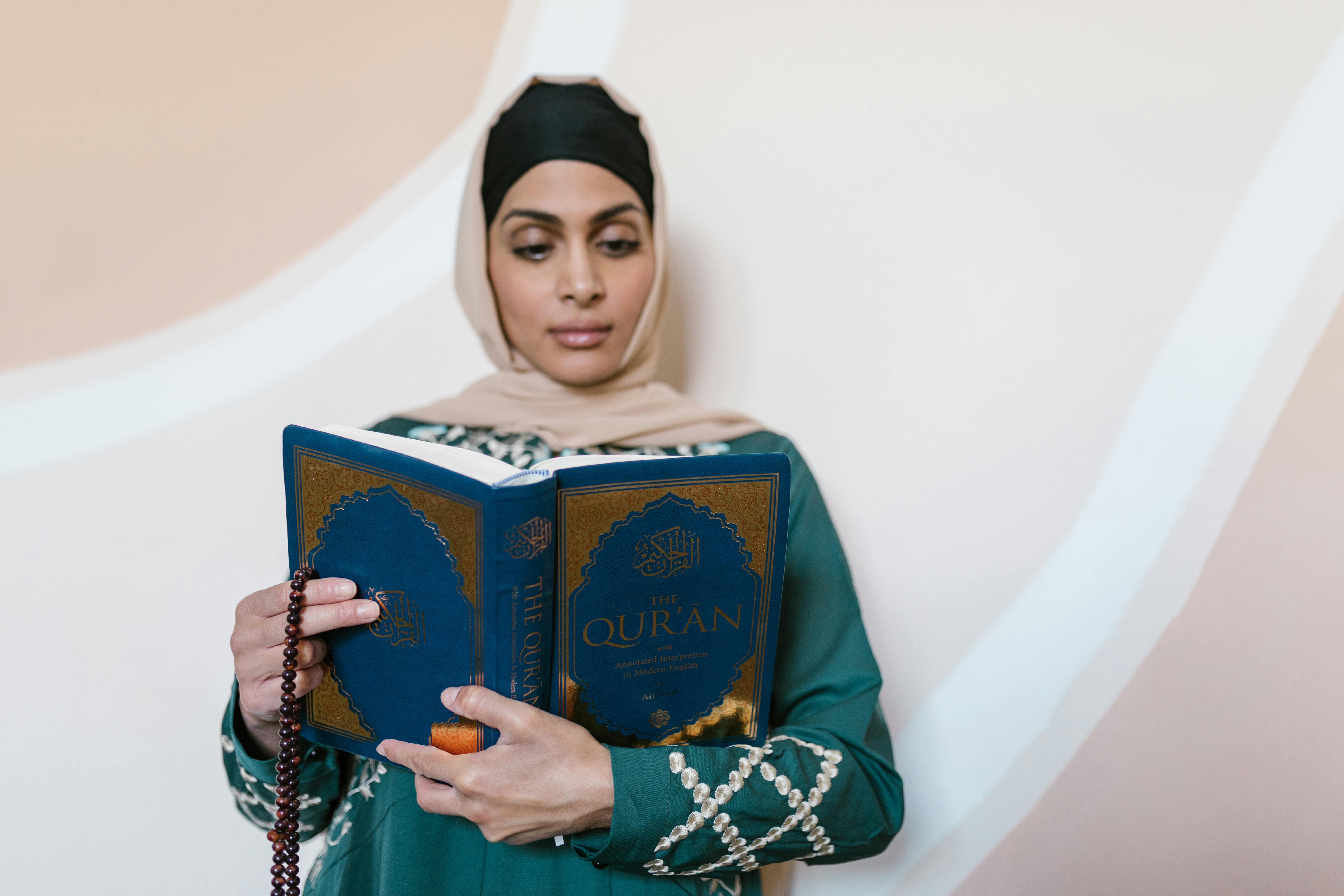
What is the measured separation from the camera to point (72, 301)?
1458mm

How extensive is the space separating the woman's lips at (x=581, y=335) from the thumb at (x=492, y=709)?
1.66ft

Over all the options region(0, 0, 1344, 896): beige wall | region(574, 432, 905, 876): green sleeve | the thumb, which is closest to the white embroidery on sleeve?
region(574, 432, 905, 876): green sleeve

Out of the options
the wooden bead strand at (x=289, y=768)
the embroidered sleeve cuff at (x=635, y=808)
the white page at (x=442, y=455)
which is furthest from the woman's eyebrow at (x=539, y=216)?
the embroidered sleeve cuff at (x=635, y=808)

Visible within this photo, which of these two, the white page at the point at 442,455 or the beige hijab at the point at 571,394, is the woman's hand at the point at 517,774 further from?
the beige hijab at the point at 571,394

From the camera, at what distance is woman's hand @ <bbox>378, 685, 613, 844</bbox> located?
78 cm

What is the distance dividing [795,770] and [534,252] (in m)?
0.70

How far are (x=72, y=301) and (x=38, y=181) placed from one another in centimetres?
19

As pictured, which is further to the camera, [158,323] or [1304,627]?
[158,323]

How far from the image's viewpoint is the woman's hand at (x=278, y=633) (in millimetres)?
830

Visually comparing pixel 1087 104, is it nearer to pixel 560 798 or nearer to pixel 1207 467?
pixel 1207 467

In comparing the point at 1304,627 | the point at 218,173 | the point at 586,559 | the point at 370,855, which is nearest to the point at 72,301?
the point at 218,173

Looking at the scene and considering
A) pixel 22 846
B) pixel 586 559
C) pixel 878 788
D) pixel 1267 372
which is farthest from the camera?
pixel 22 846

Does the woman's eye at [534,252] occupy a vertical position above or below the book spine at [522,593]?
above

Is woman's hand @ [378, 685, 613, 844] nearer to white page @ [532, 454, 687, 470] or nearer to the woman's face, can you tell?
white page @ [532, 454, 687, 470]
